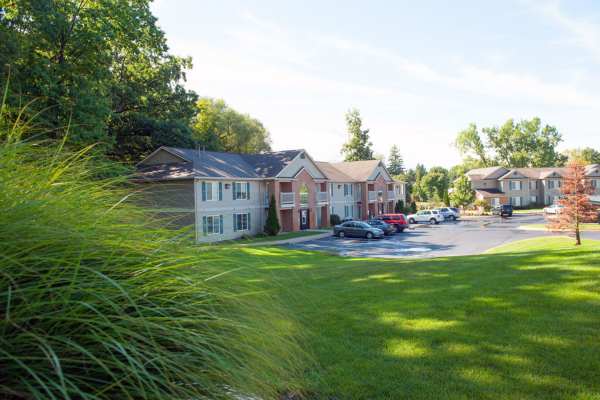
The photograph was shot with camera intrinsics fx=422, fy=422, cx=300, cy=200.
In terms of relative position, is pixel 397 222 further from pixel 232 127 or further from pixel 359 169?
pixel 232 127

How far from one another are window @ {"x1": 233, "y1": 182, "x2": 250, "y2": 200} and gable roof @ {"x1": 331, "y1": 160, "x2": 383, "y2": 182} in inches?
796

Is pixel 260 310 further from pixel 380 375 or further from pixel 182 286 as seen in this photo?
pixel 380 375

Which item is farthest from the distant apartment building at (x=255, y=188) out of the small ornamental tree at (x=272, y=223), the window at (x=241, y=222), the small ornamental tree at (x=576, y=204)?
the small ornamental tree at (x=576, y=204)

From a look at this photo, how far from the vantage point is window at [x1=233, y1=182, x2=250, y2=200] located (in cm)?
3503

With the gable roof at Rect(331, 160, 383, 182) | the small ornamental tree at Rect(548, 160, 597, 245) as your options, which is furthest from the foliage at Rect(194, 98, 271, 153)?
the small ornamental tree at Rect(548, 160, 597, 245)

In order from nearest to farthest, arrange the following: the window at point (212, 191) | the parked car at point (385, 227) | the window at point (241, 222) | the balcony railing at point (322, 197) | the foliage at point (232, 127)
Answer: the window at point (212, 191), the window at point (241, 222), the parked car at point (385, 227), the balcony railing at point (322, 197), the foliage at point (232, 127)

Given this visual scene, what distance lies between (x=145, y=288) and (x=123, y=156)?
3921cm

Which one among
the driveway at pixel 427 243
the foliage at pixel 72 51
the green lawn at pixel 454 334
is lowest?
the driveway at pixel 427 243

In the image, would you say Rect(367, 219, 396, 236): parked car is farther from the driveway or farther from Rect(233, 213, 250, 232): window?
Rect(233, 213, 250, 232): window

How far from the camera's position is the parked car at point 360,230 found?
113 ft

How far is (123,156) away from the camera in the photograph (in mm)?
38062

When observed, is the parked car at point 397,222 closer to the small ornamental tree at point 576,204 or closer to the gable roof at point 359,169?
the gable roof at point 359,169

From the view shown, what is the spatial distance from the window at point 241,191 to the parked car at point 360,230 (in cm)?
847

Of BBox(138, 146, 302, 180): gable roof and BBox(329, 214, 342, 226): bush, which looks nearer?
BBox(138, 146, 302, 180): gable roof
